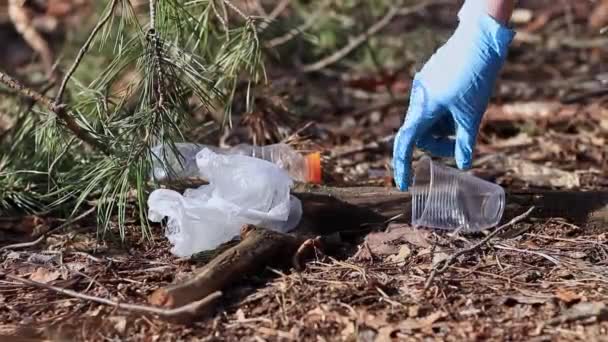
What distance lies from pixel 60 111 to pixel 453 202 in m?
0.97

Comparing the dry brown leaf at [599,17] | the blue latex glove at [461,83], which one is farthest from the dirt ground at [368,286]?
the dry brown leaf at [599,17]

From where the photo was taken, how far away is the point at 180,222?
2051 mm

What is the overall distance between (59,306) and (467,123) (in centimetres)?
99

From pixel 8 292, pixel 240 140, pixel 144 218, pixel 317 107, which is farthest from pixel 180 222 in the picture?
pixel 317 107

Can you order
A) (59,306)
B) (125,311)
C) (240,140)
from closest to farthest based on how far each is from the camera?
(125,311) → (59,306) → (240,140)

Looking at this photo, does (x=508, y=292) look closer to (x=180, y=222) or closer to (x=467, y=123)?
(x=467, y=123)

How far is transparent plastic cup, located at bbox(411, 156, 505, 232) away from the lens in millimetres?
2195

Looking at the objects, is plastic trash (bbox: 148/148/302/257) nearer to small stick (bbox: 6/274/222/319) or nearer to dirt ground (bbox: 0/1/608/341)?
dirt ground (bbox: 0/1/608/341)

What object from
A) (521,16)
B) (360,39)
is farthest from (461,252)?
(521,16)

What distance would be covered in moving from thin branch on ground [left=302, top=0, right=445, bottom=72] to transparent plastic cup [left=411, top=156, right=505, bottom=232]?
5.48 feet

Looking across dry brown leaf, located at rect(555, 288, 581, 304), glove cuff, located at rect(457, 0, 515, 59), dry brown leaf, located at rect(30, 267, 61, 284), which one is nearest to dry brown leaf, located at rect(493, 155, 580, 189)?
glove cuff, located at rect(457, 0, 515, 59)

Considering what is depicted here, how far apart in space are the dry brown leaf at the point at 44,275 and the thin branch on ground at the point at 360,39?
207 centimetres

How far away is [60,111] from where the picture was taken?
2.18 meters

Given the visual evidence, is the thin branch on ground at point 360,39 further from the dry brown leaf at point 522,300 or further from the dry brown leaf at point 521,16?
the dry brown leaf at point 522,300
